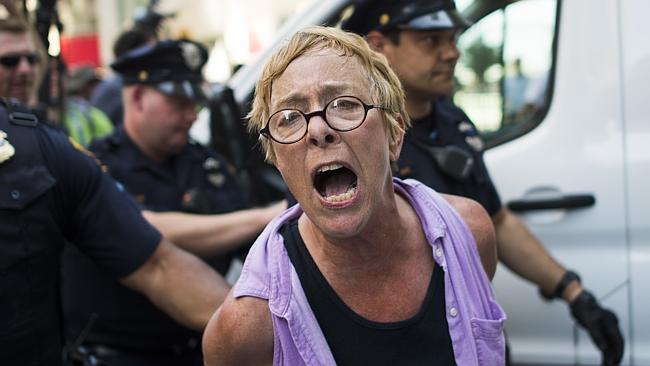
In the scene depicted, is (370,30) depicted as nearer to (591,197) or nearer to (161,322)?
(591,197)

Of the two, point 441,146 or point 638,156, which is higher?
point 441,146

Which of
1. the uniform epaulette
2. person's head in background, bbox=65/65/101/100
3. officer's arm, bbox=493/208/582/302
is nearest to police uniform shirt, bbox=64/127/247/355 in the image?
the uniform epaulette

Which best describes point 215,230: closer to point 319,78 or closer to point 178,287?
point 178,287

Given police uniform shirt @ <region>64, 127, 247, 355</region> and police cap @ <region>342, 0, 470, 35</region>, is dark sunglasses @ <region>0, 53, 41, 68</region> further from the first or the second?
police cap @ <region>342, 0, 470, 35</region>

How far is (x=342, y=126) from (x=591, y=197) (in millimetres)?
1514

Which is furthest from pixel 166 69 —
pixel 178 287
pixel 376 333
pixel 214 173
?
pixel 376 333

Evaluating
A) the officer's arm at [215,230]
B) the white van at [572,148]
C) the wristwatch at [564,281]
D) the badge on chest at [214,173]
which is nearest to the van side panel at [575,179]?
the white van at [572,148]

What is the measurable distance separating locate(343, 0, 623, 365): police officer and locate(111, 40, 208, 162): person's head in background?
855mm

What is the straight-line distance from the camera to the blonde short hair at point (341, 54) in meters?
1.74

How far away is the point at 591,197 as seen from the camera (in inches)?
114

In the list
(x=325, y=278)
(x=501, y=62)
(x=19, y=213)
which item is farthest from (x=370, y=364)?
(x=501, y=62)

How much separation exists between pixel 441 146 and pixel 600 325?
746 mm

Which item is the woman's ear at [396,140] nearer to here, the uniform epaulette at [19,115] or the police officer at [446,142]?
the police officer at [446,142]

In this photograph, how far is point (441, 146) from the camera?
2609 millimetres
